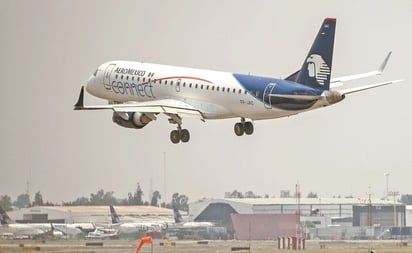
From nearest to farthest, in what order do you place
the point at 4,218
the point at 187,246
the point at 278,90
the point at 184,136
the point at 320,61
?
the point at 320,61, the point at 278,90, the point at 184,136, the point at 187,246, the point at 4,218

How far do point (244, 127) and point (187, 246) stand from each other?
3443cm

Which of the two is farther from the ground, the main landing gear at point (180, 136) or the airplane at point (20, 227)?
the main landing gear at point (180, 136)

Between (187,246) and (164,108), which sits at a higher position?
(164,108)

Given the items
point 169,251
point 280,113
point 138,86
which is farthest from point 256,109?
point 169,251

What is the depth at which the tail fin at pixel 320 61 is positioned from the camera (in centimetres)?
13100

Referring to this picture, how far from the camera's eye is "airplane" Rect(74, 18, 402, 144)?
131 metres

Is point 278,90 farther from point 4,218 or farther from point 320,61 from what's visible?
point 4,218

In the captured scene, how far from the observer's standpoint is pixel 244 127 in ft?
454

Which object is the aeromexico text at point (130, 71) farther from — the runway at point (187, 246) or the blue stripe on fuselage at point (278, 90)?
the runway at point (187, 246)

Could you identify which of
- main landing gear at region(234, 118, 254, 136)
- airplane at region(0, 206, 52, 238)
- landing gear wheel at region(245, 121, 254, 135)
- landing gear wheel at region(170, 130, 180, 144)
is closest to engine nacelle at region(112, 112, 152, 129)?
landing gear wheel at region(170, 130, 180, 144)

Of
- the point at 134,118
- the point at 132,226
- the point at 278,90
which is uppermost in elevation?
the point at 278,90

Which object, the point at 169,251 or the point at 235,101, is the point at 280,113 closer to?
the point at 235,101

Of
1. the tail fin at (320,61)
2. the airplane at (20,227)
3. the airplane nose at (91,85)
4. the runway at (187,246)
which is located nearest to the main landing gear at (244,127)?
the tail fin at (320,61)

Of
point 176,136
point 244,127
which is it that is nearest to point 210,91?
point 244,127
